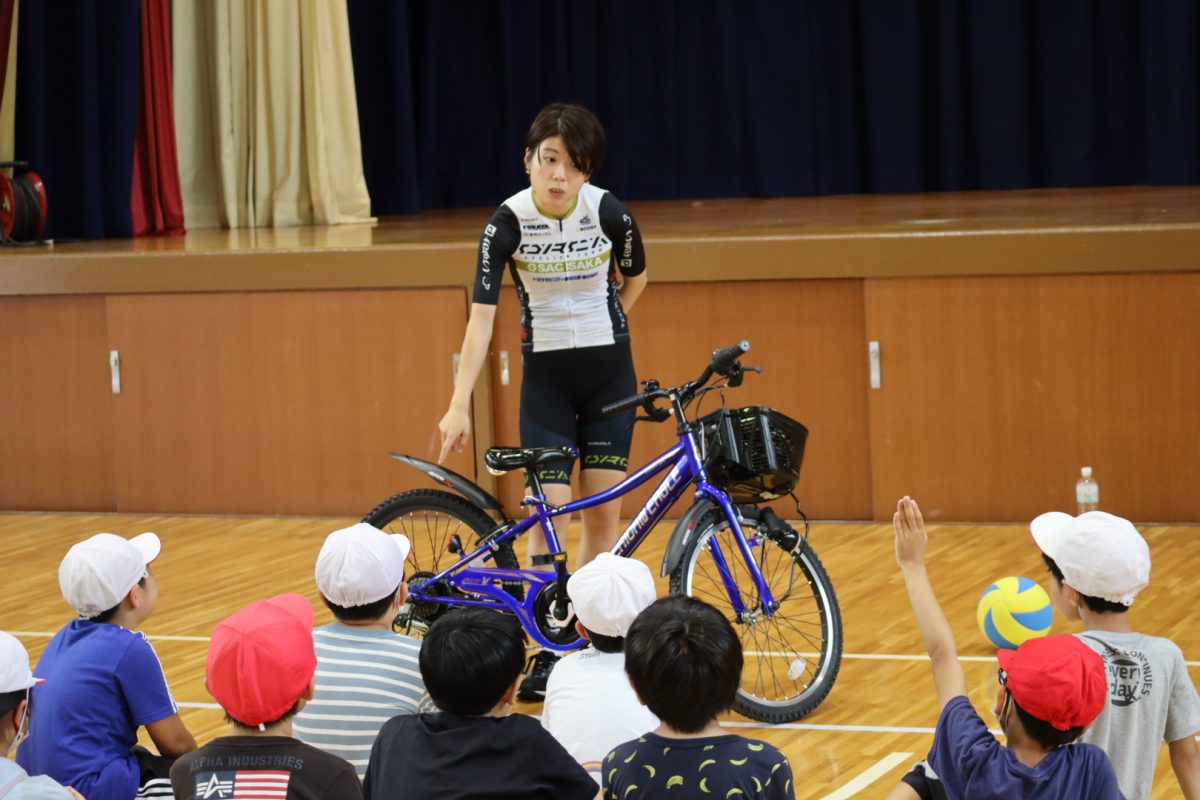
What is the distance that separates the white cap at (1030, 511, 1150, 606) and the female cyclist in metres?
1.91

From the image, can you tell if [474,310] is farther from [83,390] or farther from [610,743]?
[83,390]

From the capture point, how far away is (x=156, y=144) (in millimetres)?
9938

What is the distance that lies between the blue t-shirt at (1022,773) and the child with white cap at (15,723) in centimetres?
133

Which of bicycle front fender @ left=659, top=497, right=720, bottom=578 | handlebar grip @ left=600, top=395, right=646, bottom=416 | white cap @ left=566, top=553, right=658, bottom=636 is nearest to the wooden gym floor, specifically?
bicycle front fender @ left=659, top=497, right=720, bottom=578

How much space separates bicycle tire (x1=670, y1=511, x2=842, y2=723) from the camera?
4.27 metres

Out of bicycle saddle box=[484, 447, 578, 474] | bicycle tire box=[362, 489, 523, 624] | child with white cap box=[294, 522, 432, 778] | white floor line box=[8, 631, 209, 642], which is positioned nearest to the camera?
child with white cap box=[294, 522, 432, 778]

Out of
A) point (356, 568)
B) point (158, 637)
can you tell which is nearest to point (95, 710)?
point (356, 568)

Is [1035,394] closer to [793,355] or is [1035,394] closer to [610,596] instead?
[793,355]

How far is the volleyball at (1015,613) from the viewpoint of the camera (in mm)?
4746

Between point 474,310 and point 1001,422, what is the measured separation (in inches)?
101

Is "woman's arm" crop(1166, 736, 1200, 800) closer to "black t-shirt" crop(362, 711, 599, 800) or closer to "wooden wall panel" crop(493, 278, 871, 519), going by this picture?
"black t-shirt" crop(362, 711, 599, 800)

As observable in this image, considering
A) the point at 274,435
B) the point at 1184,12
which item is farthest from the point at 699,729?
the point at 1184,12

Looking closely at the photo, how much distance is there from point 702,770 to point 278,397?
5.01 meters

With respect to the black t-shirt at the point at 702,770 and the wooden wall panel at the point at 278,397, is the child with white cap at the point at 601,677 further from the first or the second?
the wooden wall panel at the point at 278,397
